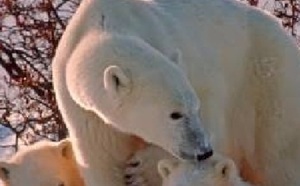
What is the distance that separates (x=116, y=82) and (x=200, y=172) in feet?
1.74

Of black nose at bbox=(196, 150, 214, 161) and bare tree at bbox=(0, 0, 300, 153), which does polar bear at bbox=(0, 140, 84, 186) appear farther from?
bare tree at bbox=(0, 0, 300, 153)

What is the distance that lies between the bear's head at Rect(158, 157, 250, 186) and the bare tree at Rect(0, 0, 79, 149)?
104 inches

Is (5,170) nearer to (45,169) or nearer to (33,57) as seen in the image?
(45,169)

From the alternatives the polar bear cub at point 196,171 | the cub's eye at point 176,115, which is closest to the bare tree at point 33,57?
the polar bear cub at point 196,171

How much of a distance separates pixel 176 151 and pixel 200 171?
14 centimetres

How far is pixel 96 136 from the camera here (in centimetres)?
476

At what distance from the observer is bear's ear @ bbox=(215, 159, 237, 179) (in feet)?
14.9

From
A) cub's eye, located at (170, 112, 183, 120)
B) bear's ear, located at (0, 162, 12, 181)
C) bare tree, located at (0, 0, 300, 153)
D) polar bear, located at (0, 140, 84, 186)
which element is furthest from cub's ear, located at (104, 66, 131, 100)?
bare tree, located at (0, 0, 300, 153)

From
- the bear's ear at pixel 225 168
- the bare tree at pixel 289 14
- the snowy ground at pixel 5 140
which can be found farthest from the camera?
the snowy ground at pixel 5 140

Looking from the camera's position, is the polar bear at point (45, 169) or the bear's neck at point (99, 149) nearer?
the bear's neck at point (99, 149)

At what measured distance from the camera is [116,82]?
449cm

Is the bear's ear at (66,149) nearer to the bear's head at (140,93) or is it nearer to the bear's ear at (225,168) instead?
the bear's head at (140,93)

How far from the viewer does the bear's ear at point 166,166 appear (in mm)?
4617

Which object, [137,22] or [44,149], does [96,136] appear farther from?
[44,149]
